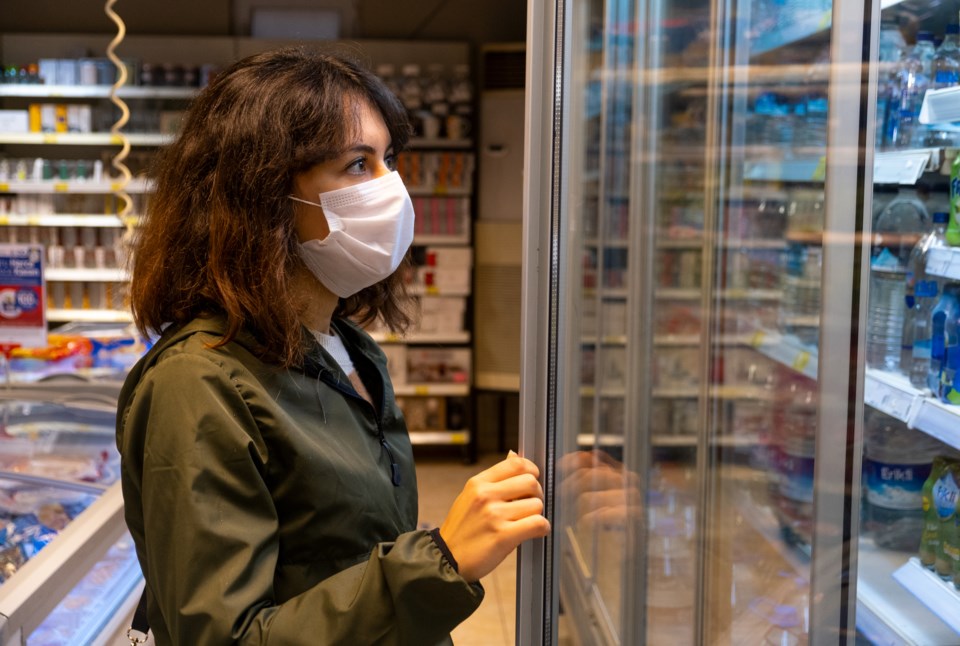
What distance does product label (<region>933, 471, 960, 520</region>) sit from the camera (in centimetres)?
151

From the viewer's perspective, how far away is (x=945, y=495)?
5.07 ft

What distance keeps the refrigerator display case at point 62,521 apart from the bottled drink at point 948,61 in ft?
5.64

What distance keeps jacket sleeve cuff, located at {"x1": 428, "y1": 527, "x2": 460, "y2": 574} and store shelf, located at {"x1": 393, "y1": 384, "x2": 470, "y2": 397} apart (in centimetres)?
516

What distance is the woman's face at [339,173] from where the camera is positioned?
1256mm


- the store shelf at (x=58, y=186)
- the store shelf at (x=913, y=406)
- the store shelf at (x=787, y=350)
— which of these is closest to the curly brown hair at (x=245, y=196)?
the store shelf at (x=913, y=406)

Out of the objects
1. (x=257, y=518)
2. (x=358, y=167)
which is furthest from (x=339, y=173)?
(x=257, y=518)

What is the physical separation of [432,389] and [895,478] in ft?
15.3

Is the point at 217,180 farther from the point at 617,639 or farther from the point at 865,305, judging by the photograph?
the point at 617,639

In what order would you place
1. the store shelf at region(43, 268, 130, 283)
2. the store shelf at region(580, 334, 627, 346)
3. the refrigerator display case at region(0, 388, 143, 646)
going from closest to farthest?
the refrigerator display case at region(0, 388, 143, 646), the store shelf at region(580, 334, 627, 346), the store shelf at region(43, 268, 130, 283)

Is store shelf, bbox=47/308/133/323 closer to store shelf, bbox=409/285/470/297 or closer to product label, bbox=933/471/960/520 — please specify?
store shelf, bbox=409/285/470/297

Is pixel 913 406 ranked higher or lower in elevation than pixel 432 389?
higher

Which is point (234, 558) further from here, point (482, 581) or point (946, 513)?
point (482, 581)

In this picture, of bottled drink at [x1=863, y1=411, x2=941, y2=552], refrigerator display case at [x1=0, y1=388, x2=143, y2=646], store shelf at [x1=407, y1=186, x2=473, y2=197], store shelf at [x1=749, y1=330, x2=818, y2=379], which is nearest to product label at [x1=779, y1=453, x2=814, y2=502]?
store shelf at [x1=749, y1=330, x2=818, y2=379]

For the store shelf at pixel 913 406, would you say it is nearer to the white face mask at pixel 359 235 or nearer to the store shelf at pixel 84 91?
the white face mask at pixel 359 235
